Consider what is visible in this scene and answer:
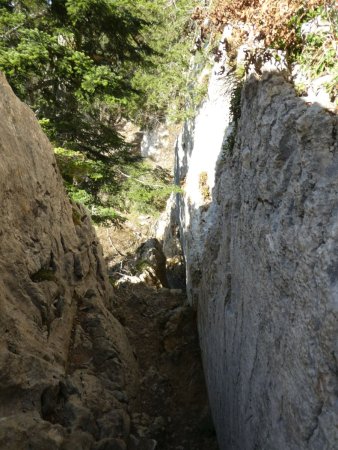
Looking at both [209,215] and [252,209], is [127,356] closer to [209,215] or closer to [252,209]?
[209,215]

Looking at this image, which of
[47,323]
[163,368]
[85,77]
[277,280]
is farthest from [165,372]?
[85,77]

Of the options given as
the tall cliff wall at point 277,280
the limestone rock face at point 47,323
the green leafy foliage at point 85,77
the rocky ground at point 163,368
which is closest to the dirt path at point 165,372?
the rocky ground at point 163,368

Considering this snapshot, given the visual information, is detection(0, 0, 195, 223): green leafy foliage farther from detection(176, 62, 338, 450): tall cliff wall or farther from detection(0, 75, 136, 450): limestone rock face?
detection(176, 62, 338, 450): tall cliff wall

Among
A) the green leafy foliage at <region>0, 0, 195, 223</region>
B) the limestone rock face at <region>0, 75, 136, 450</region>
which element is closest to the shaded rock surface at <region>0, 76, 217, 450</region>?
the limestone rock face at <region>0, 75, 136, 450</region>

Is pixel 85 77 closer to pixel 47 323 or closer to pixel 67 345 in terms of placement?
pixel 47 323

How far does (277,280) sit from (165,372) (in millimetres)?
6852

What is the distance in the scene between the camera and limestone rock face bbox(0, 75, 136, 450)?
538cm

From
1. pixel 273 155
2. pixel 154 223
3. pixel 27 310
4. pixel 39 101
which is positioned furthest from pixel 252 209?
pixel 154 223

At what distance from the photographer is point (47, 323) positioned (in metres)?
6.93

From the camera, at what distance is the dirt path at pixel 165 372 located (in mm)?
8070

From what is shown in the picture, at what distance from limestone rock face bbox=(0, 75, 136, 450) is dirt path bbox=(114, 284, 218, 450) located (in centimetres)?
66

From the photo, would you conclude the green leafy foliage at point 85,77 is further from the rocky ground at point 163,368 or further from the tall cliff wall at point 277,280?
the tall cliff wall at point 277,280

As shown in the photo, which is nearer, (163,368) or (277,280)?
(277,280)

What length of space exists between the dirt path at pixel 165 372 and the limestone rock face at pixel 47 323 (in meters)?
0.66
